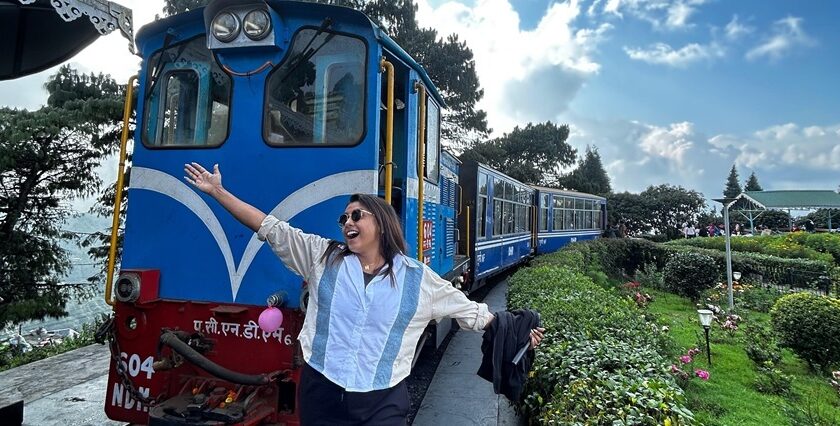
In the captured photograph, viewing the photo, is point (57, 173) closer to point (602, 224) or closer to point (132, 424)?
point (132, 424)

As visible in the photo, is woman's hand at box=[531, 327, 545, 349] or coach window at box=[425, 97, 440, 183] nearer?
woman's hand at box=[531, 327, 545, 349]

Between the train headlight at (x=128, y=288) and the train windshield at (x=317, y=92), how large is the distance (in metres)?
1.28

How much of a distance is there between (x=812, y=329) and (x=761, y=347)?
0.64 meters

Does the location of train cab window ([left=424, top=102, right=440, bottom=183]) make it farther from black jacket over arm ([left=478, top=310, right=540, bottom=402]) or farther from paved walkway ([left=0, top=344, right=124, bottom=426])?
paved walkway ([left=0, top=344, right=124, bottom=426])

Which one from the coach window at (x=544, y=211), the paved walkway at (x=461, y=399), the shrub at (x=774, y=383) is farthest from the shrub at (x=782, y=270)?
the paved walkway at (x=461, y=399)

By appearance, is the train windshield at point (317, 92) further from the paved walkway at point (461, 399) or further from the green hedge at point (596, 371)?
the paved walkway at point (461, 399)

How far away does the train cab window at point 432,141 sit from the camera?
456cm

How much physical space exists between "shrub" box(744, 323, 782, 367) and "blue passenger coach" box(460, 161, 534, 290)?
4.48 m

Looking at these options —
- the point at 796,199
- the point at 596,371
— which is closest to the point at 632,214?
the point at 796,199

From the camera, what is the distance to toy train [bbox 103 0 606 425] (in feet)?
10.2

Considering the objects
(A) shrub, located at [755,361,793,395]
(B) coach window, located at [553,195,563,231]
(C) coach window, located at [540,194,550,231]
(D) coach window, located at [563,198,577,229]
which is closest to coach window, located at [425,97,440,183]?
(A) shrub, located at [755,361,793,395]

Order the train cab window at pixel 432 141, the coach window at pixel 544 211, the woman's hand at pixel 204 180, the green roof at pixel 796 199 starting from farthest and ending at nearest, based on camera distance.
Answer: the green roof at pixel 796 199 < the coach window at pixel 544 211 < the train cab window at pixel 432 141 < the woman's hand at pixel 204 180

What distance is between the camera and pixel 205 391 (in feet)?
10.0

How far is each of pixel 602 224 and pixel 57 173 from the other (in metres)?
23.9
